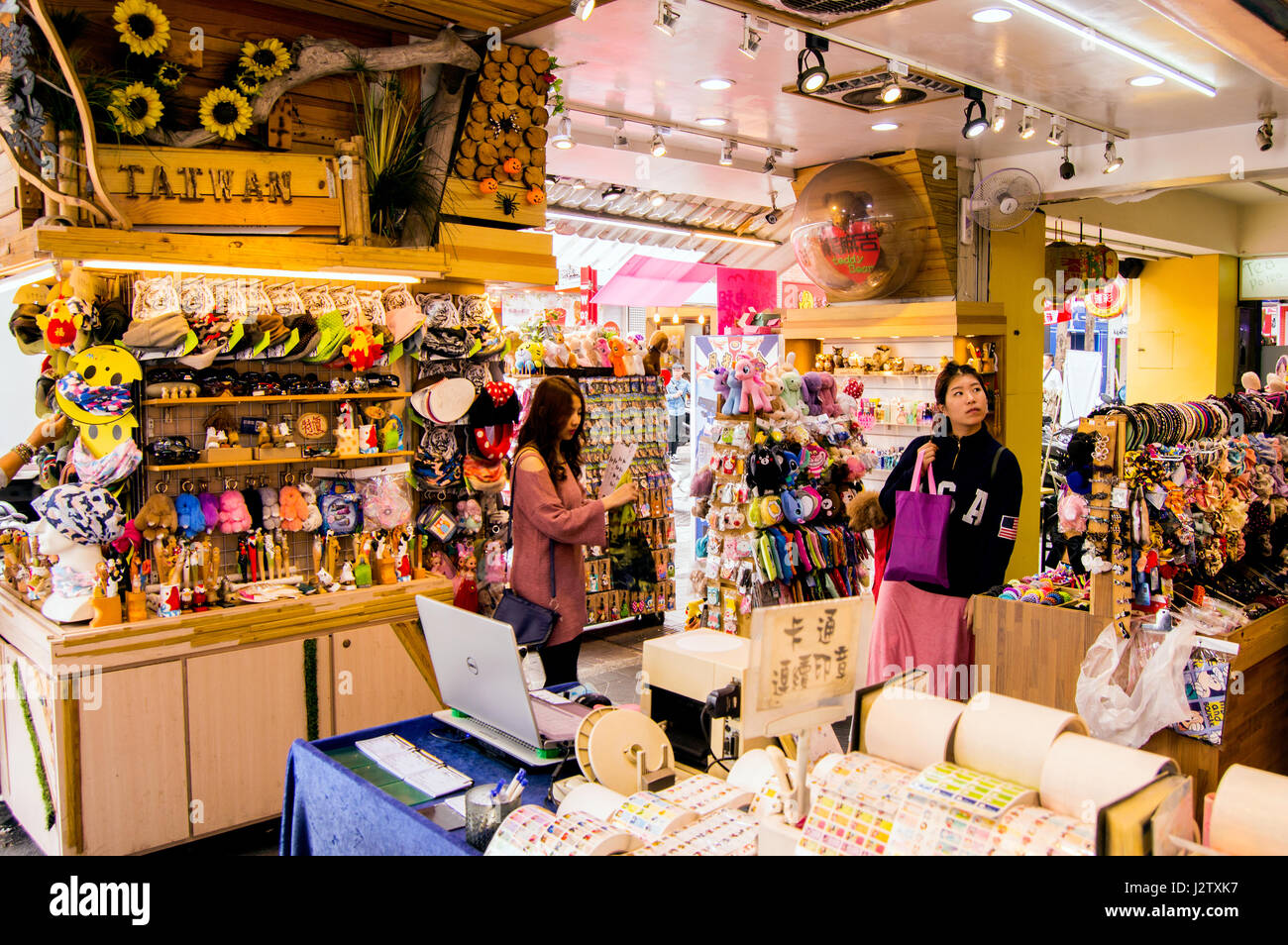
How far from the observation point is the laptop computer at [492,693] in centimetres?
238

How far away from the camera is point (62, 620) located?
3619mm

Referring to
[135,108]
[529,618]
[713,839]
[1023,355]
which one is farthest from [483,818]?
[1023,355]

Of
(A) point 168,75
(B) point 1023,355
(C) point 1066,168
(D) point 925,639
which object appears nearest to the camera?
(A) point 168,75

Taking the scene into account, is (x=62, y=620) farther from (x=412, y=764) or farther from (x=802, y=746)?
(x=802, y=746)

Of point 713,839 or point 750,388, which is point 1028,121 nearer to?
point 750,388

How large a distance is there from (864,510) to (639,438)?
8.68 ft

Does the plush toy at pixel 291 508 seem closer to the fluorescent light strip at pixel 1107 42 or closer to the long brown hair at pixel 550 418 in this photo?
the long brown hair at pixel 550 418

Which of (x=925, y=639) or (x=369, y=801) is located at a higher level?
(x=369, y=801)

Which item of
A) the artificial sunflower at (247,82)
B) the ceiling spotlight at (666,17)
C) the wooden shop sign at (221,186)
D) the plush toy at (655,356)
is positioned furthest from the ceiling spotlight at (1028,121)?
the artificial sunflower at (247,82)

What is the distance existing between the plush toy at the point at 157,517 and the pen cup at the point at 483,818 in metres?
2.50

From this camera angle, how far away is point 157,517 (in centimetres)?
392

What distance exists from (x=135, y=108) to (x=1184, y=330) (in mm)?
12715

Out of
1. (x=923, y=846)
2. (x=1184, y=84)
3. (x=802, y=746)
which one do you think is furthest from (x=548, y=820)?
(x=1184, y=84)

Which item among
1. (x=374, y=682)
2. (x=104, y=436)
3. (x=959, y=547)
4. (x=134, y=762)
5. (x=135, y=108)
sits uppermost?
(x=135, y=108)
